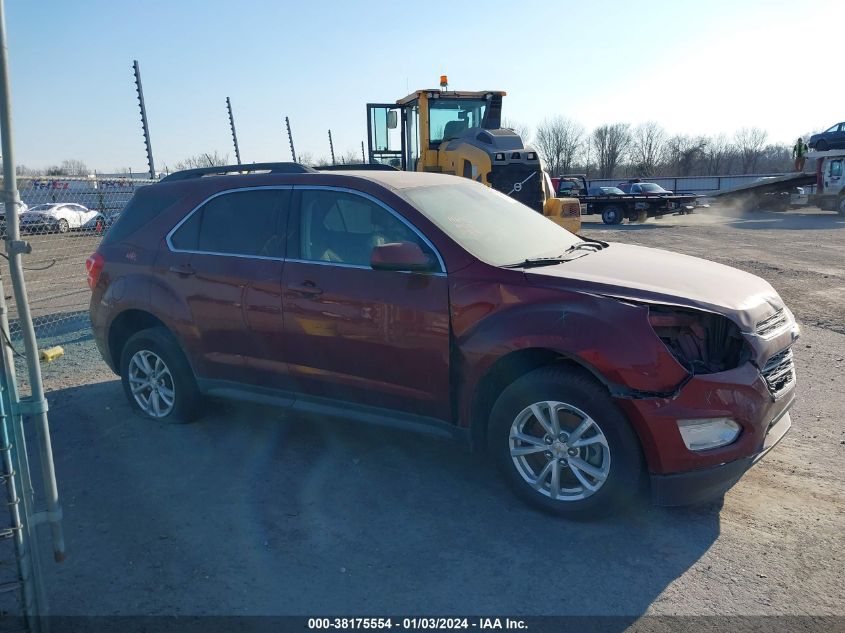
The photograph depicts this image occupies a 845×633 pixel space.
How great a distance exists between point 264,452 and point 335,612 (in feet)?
6.33

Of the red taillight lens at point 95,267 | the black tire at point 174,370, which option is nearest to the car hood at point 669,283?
the black tire at point 174,370

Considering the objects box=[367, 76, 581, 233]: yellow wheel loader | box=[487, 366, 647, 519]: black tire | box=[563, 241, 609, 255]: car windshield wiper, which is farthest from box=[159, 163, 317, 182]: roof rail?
box=[367, 76, 581, 233]: yellow wheel loader

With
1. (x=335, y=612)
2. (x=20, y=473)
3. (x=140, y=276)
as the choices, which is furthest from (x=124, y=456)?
(x=335, y=612)

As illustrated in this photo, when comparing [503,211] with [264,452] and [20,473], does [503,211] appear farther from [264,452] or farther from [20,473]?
[20,473]

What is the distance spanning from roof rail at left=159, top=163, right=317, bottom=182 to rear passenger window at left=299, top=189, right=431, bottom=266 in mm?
369

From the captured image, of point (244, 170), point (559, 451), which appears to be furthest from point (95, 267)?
point (559, 451)

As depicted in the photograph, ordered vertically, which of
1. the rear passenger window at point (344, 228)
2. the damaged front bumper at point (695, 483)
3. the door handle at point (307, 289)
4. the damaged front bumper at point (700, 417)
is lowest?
the damaged front bumper at point (695, 483)

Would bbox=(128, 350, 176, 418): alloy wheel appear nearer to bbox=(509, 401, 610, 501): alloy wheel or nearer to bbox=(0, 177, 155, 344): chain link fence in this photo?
bbox=(0, 177, 155, 344): chain link fence

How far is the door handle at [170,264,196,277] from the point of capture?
494 cm

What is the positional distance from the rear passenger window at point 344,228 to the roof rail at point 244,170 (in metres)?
0.37

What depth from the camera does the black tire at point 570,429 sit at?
3.49 metres

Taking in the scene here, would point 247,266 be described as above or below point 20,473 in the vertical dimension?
above

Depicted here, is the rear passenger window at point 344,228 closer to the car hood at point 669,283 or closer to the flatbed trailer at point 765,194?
the car hood at point 669,283

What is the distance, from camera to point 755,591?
3.08m
